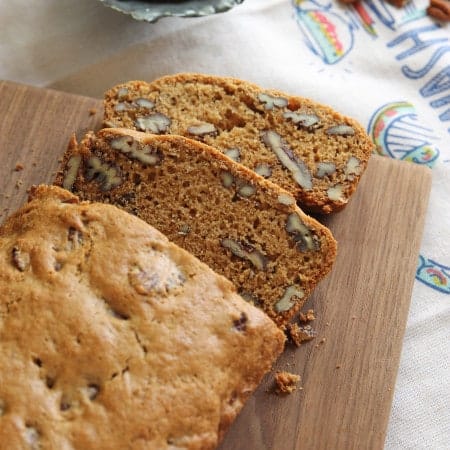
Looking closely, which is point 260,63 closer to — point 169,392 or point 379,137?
point 379,137

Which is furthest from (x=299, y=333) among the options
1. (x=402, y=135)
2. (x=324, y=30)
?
(x=324, y=30)

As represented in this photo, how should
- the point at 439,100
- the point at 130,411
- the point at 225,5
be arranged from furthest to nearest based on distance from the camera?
the point at 439,100 → the point at 225,5 → the point at 130,411

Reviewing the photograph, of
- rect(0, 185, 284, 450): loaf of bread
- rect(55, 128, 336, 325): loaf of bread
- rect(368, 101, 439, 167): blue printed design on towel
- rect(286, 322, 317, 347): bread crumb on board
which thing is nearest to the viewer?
rect(0, 185, 284, 450): loaf of bread

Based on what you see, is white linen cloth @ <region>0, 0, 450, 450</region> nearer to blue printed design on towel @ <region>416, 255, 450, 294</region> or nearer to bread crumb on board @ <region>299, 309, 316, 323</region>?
blue printed design on towel @ <region>416, 255, 450, 294</region>

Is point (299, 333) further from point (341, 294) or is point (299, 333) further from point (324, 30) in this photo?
point (324, 30)

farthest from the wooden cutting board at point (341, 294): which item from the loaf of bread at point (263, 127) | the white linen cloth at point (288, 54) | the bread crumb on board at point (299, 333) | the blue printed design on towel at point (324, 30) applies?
the blue printed design on towel at point (324, 30)

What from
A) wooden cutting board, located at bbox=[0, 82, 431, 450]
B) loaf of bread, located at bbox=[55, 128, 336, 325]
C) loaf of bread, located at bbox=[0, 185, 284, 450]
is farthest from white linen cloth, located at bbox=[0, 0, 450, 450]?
loaf of bread, located at bbox=[0, 185, 284, 450]

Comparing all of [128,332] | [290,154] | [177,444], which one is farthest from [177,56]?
[177,444]
